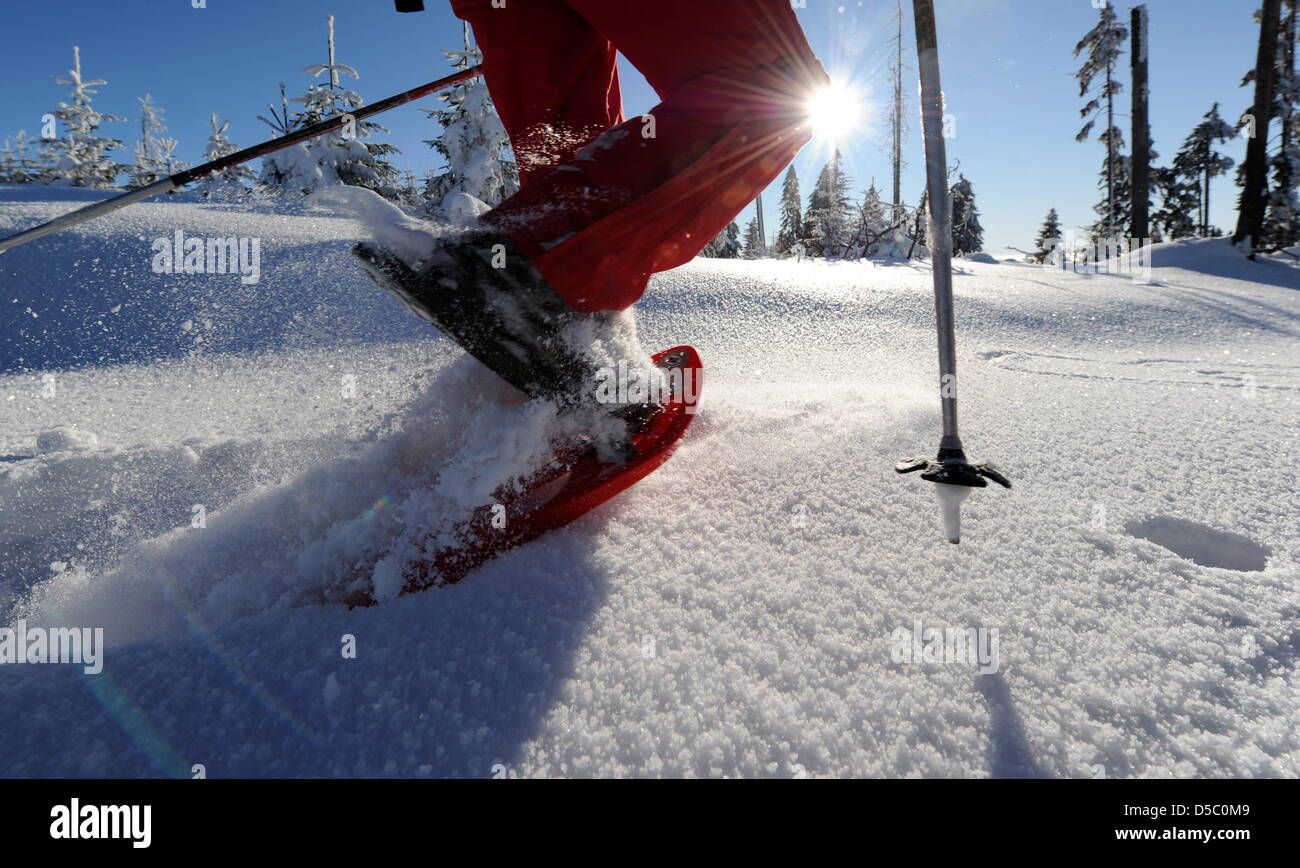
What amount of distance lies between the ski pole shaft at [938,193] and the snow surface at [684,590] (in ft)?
0.65

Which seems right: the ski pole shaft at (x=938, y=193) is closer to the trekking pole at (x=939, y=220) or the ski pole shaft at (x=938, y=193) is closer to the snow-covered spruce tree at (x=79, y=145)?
the trekking pole at (x=939, y=220)

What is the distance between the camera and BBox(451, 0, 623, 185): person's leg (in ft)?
3.76

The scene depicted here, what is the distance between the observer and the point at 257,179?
54.1 feet

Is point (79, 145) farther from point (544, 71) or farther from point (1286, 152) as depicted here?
point (1286, 152)

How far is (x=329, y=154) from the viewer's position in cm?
1340

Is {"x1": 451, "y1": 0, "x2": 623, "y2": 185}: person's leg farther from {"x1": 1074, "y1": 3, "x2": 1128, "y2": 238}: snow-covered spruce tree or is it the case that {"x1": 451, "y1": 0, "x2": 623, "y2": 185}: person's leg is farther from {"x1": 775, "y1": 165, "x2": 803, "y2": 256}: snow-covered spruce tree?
{"x1": 775, "y1": 165, "x2": 803, "y2": 256}: snow-covered spruce tree

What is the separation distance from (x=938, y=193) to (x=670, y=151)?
0.41 m

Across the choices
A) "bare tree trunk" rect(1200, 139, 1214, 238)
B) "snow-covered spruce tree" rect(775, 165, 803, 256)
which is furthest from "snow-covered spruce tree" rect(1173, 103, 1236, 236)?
"snow-covered spruce tree" rect(775, 165, 803, 256)

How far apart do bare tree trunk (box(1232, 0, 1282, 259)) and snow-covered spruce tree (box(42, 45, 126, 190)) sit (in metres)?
29.7

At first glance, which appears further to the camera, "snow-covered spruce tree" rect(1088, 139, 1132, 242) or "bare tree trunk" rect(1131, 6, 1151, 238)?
"snow-covered spruce tree" rect(1088, 139, 1132, 242)

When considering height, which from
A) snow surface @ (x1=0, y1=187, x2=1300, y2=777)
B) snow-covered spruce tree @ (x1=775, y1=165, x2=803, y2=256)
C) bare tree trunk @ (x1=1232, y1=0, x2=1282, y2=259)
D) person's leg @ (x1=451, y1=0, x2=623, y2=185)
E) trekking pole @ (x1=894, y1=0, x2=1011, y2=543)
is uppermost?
snow-covered spruce tree @ (x1=775, y1=165, x2=803, y2=256)

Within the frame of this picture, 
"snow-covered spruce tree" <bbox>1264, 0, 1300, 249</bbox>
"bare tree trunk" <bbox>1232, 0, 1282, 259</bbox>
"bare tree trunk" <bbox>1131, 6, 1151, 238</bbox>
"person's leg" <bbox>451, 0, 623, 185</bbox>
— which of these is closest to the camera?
"person's leg" <bbox>451, 0, 623, 185</bbox>
